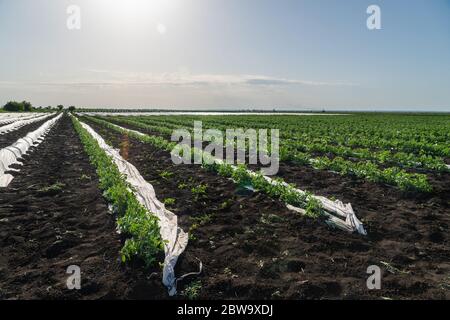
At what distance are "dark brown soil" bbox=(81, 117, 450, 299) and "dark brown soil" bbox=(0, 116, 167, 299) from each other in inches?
31.5

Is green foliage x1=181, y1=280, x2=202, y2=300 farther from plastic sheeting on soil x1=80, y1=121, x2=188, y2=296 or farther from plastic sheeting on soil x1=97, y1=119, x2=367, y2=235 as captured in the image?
plastic sheeting on soil x1=97, y1=119, x2=367, y2=235

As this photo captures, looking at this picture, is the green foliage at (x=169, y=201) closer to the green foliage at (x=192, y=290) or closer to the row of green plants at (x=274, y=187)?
the row of green plants at (x=274, y=187)

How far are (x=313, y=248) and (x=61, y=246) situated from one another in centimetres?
353

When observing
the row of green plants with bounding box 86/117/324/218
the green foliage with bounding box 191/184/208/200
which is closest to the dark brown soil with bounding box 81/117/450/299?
the green foliage with bounding box 191/184/208/200

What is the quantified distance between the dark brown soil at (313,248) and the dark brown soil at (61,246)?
2.63 feet

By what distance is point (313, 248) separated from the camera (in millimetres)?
5301

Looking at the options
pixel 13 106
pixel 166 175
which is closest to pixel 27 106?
pixel 13 106

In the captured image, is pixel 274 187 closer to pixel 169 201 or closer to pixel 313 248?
pixel 169 201

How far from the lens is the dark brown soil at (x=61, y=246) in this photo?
4285mm

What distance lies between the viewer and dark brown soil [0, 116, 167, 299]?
429cm
